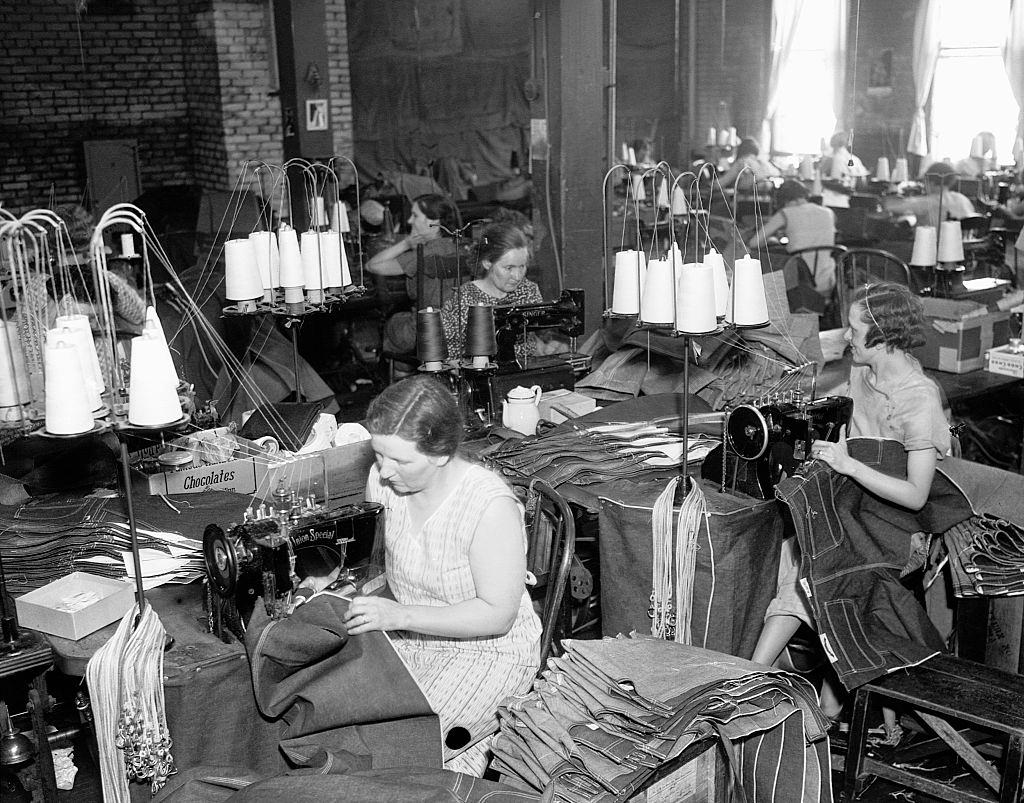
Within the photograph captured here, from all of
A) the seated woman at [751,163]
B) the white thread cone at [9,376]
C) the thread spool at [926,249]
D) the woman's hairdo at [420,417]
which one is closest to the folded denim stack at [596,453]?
the woman's hairdo at [420,417]

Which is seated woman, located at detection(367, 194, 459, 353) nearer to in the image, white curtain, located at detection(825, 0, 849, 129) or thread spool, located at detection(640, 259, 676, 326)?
thread spool, located at detection(640, 259, 676, 326)

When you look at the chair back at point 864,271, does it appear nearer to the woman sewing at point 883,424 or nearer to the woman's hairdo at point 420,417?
the woman sewing at point 883,424

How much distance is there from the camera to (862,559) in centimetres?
318

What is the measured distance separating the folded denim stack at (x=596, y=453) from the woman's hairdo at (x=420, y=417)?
882 mm

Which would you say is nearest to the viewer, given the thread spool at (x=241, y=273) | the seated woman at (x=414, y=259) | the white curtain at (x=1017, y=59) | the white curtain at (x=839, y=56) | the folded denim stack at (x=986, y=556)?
the folded denim stack at (x=986, y=556)

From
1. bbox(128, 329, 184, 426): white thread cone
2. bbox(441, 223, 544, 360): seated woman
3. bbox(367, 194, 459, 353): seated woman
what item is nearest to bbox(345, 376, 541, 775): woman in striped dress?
bbox(128, 329, 184, 426): white thread cone

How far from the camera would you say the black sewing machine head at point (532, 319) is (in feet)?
13.9

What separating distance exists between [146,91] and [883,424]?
9.44 metres

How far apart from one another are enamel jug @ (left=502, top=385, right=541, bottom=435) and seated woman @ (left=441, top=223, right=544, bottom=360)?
680 mm

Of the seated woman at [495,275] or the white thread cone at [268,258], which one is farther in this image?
the seated woman at [495,275]

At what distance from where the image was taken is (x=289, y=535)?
2643mm

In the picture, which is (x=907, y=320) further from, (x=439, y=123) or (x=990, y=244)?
(x=439, y=123)

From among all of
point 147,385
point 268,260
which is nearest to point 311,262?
point 268,260

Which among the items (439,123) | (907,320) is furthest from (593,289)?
(439,123)
